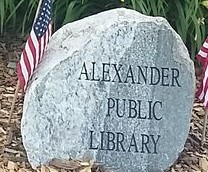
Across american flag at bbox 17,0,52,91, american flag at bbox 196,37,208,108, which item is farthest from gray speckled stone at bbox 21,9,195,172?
american flag at bbox 196,37,208,108

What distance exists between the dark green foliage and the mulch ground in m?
0.59

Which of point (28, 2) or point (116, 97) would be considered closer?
point (116, 97)

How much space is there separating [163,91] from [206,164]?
24.9 inches

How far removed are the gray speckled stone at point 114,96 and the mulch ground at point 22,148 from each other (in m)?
0.07

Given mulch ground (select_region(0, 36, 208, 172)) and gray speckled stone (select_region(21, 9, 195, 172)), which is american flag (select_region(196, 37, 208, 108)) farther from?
mulch ground (select_region(0, 36, 208, 172))

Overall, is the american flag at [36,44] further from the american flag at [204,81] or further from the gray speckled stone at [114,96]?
the american flag at [204,81]

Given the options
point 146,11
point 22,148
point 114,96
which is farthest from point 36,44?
point 146,11

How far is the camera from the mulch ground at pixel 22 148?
5.11 meters

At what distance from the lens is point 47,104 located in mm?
4996

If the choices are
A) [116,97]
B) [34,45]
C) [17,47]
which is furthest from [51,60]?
[17,47]

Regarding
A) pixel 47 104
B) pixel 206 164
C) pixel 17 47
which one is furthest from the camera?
pixel 17 47

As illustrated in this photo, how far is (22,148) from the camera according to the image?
533 cm

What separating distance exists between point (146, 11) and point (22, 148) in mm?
1631

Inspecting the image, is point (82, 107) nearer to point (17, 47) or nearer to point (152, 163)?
point (152, 163)
